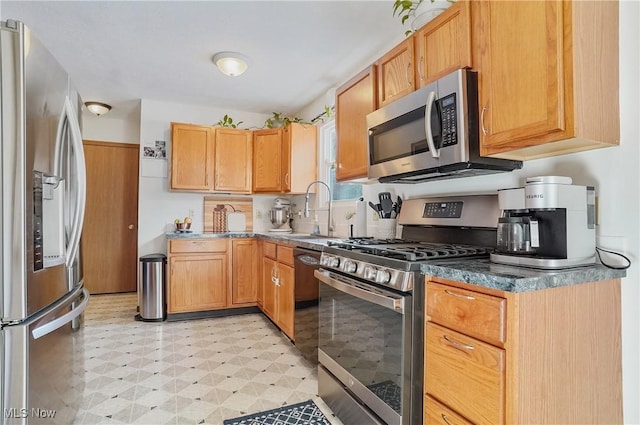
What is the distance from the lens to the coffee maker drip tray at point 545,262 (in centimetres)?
121

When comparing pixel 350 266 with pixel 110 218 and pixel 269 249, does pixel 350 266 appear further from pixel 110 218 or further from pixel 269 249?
pixel 110 218

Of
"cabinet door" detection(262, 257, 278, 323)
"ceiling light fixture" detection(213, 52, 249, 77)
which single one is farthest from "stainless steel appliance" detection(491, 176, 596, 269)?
"ceiling light fixture" detection(213, 52, 249, 77)

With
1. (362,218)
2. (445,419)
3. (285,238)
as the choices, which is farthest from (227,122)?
(445,419)

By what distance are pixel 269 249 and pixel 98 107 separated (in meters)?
2.90

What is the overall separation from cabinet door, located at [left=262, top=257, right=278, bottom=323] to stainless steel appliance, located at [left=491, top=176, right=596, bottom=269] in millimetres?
2217

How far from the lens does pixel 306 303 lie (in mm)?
2463

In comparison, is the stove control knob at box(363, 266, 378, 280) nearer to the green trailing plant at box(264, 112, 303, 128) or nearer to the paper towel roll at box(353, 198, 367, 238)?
the paper towel roll at box(353, 198, 367, 238)

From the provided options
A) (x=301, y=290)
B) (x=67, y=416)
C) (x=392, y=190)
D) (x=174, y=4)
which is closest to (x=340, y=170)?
(x=392, y=190)

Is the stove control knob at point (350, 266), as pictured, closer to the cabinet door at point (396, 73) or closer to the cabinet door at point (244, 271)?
the cabinet door at point (396, 73)

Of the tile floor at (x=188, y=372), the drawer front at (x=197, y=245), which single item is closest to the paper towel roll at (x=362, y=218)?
the tile floor at (x=188, y=372)

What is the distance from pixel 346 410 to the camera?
1.80m

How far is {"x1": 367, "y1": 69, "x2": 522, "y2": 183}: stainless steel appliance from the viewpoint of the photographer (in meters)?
1.53

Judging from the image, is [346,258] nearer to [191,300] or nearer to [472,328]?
[472,328]

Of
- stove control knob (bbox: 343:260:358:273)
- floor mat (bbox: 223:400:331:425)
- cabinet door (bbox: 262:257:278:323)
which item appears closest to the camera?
stove control knob (bbox: 343:260:358:273)
